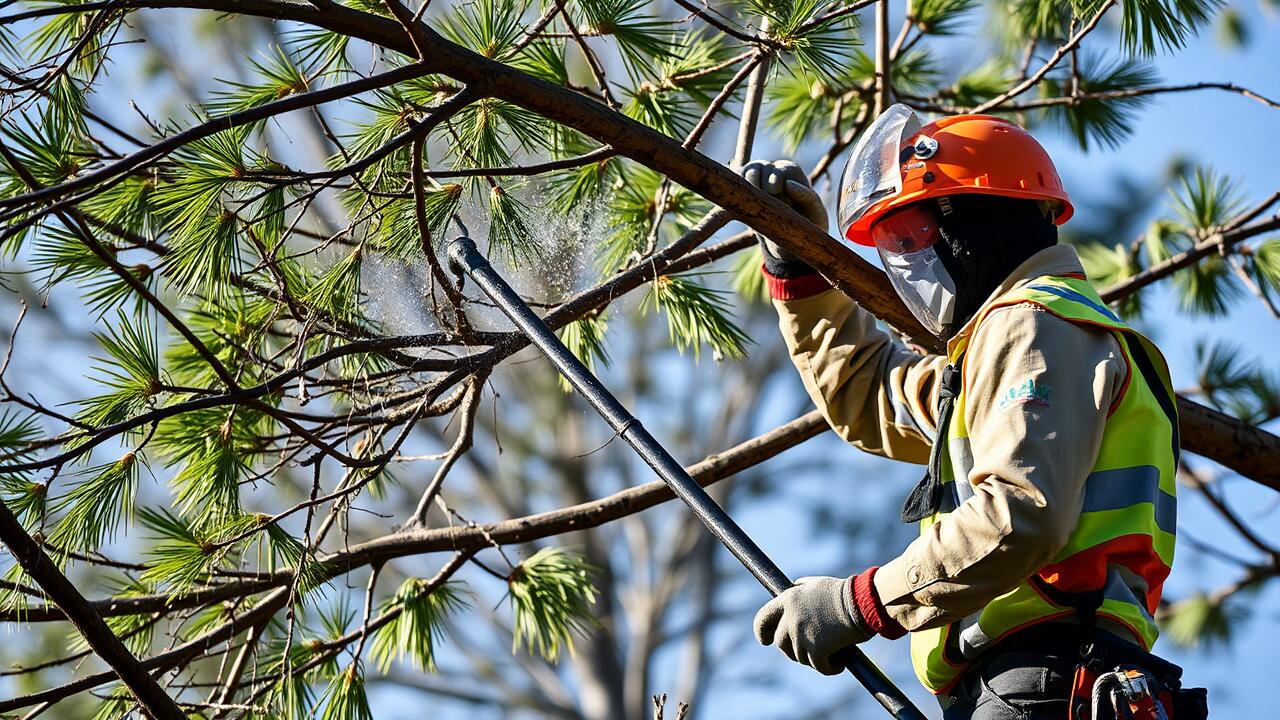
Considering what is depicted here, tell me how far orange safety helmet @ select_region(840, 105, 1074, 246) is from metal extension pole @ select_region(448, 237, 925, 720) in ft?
1.62

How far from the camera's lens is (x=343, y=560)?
2.51 m

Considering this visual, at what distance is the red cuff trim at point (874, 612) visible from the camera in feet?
5.72

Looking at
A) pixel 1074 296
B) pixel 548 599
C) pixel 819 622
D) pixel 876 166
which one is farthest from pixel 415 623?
pixel 1074 296

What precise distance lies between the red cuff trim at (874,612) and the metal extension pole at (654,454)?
54 mm

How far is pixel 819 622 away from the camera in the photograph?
69.8 inches

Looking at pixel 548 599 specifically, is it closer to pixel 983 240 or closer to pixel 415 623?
pixel 415 623

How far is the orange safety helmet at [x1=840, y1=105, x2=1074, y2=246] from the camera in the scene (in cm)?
199

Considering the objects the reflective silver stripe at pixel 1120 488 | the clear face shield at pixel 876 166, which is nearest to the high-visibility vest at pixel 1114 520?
the reflective silver stripe at pixel 1120 488

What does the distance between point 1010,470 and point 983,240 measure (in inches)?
19.0

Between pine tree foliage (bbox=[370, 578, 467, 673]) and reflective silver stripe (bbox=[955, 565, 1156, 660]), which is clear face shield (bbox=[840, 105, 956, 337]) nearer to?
reflective silver stripe (bbox=[955, 565, 1156, 660])

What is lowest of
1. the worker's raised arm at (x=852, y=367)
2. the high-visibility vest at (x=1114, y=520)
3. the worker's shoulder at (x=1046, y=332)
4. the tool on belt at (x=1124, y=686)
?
the tool on belt at (x=1124, y=686)

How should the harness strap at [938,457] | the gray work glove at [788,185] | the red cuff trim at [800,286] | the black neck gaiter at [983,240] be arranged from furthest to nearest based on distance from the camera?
the red cuff trim at [800,286] < the gray work glove at [788,185] < the black neck gaiter at [983,240] < the harness strap at [938,457]

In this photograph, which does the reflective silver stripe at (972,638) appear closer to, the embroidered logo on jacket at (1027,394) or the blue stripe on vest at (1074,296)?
the embroidered logo on jacket at (1027,394)

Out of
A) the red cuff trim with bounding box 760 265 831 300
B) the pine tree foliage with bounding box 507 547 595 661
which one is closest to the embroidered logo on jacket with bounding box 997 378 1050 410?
the red cuff trim with bounding box 760 265 831 300
